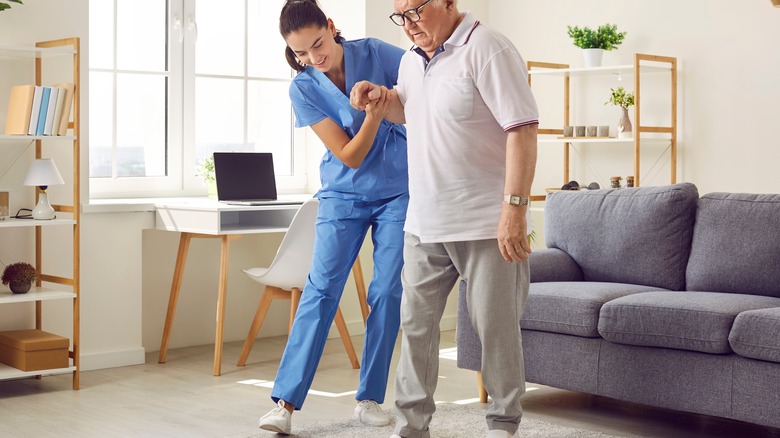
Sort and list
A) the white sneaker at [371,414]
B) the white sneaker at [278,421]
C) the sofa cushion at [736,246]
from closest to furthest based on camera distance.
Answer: the white sneaker at [278,421] → the white sneaker at [371,414] → the sofa cushion at [736,246]

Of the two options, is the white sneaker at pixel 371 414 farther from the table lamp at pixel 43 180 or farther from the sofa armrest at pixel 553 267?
the table lamp at pixel 43 180

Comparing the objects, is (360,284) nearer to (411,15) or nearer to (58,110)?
(58,110)

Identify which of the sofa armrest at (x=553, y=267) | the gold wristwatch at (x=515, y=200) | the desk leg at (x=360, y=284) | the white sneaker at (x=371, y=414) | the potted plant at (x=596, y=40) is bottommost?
the white sneaker at (x=371, y=414)

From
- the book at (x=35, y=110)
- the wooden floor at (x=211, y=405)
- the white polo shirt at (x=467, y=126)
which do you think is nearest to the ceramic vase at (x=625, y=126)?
the wooden floor at (x=211, y=405)

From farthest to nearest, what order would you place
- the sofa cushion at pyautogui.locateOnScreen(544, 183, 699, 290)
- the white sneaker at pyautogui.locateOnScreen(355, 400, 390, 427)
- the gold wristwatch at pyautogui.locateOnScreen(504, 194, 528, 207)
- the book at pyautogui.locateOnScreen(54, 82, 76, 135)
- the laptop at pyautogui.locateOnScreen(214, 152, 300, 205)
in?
the laptop at pyautogui.locateOnScreen(214, 152, 300, 205) < the book at pyautogui.locateOnScreen(54, 82, 76, 135) < the sofa cushion at pyautogui.locateOnScreen(544, 183, 699, 290) < the white sneaker at pyautogui.locateOnScreen(355, 400, 390, 427) < the gold wristwatch at pyautogui.locateOnScreen(504, 194, 528, 207)

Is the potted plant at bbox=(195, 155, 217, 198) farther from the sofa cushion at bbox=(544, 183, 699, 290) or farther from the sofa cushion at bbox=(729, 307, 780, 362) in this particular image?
the sofa cushion at bbox=(729, 307, 780, 362)

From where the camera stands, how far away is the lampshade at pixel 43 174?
3.85 metres

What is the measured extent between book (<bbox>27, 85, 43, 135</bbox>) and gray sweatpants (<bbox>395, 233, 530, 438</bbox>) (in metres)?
1.79

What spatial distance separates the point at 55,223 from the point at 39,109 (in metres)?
0.43

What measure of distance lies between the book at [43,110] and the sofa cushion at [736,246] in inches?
95.5

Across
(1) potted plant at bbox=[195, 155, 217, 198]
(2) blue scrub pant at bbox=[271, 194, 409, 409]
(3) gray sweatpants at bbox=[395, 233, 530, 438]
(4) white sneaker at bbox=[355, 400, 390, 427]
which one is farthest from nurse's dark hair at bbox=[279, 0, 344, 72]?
(1) potted plant at bbox=[195, 155, 217, 198]

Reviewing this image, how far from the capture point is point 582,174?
528 centimetres

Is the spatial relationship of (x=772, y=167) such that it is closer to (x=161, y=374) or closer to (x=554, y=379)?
(x=554, y=379)

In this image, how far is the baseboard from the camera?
4.26m
